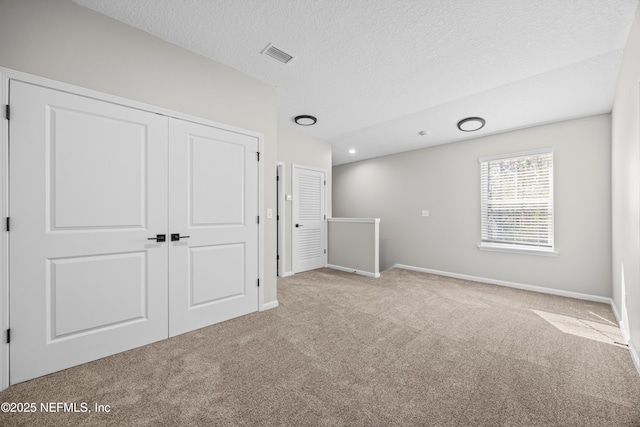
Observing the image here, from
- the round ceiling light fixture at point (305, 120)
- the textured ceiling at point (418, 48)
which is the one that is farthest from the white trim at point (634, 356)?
the round ceiling light fixture at point (305, 120)

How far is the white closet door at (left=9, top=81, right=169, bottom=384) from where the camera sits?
1760mm

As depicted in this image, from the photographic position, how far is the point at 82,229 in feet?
6.47

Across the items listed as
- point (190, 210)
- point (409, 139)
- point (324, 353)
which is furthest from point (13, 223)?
point (409, 139)

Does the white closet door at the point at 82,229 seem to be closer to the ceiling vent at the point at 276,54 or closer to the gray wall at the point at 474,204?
the ceiling vent at the point at 276,54

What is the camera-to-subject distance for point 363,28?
218 cm

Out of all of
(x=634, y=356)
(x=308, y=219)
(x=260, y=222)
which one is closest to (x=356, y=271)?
(x=308, y=219)

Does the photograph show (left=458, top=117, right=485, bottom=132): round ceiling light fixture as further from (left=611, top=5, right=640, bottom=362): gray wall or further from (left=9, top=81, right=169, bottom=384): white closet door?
(left=9, top=81, right=169, bottom=384): white closet door

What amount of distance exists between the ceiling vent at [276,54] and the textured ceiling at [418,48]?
0.04 metres

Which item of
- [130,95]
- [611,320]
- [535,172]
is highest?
[130,95]

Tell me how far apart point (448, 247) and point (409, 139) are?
2.23 meters

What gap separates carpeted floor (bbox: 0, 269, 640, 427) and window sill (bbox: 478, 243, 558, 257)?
1.05 metres

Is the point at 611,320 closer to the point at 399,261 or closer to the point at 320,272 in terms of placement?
the point at 399,261

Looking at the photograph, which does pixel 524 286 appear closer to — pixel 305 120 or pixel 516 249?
pixel 516 249

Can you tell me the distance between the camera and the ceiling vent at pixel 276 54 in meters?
2.44
